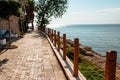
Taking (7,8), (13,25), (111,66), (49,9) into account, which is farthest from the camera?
(49,9)

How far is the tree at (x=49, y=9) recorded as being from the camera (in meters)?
49.1

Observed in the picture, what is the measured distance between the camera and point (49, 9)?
49375mm

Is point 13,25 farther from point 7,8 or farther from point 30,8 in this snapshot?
point 30,8

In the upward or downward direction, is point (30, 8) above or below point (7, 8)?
above

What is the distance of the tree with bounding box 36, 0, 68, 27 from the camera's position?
49125mm

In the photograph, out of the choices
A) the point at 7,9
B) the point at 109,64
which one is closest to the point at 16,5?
the point at 7,9

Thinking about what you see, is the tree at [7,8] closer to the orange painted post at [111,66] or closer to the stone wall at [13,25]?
the stone wall at [13,25]

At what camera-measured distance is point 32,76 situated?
342 inches

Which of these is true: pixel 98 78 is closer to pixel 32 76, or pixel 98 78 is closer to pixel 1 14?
pixel 32 76

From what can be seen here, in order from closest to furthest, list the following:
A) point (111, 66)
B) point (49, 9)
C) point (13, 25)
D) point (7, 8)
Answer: point (111, 66) → point (7, 8) → point (13, 25) → point (49, 9)

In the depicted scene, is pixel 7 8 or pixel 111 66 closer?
pixel 111 66

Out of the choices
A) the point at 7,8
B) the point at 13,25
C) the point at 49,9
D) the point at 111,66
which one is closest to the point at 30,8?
the point at 49,9

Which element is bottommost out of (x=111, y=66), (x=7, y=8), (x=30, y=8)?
(x=111, y=66)

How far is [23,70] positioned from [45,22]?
137 feet
